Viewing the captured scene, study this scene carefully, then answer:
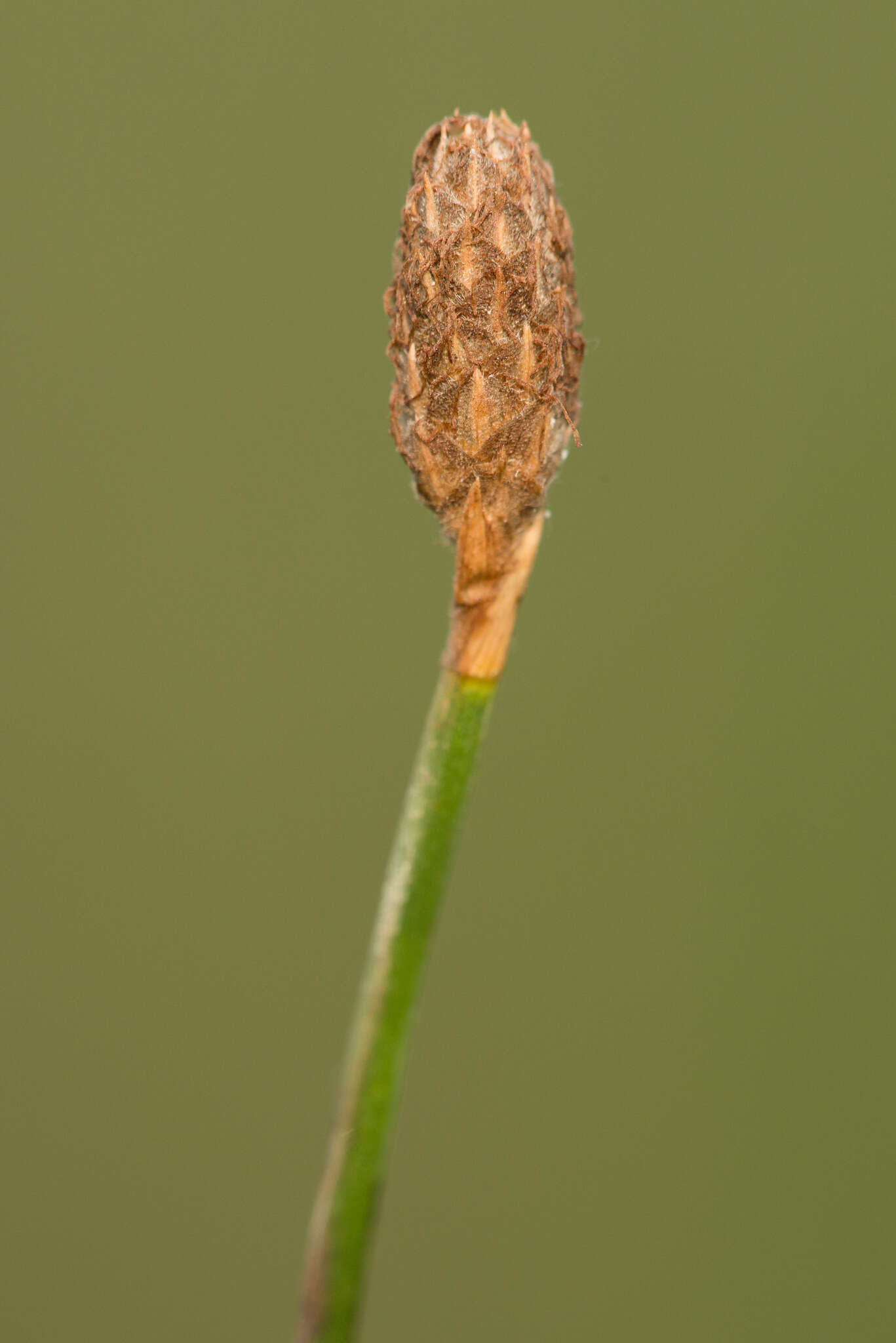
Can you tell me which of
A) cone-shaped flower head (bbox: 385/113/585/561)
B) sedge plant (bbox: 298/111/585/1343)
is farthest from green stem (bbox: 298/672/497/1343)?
cone-shaped flower head (bbox: 385/113/585/561)

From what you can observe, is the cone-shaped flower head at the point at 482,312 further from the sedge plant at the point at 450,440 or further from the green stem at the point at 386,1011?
the green stem at the point at 386,1011

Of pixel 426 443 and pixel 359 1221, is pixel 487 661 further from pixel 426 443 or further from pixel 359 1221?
pixel 359 1221

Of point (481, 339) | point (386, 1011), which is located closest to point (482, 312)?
point (481, 339)

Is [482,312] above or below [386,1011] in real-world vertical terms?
above

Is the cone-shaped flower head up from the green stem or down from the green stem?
up

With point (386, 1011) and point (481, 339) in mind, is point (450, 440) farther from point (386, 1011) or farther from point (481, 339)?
point (386, 1011)

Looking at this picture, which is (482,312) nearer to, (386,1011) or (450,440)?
(450,440)

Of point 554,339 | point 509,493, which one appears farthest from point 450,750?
point 554,339

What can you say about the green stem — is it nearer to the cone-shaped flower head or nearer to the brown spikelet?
the brown spikelet
